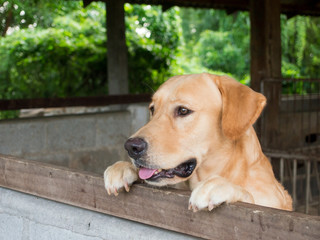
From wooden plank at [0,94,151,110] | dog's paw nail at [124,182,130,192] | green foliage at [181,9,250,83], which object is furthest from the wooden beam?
green foliage at [181,9,250,83]

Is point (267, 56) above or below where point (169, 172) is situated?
above

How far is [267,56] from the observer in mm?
5512

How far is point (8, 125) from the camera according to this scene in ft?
13.7

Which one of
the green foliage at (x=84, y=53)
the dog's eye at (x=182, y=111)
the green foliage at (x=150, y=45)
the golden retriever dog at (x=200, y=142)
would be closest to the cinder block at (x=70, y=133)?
the golden retriever dog at (x=200, y=142)

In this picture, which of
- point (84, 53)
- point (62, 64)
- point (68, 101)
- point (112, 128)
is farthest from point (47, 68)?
point (112, 128)

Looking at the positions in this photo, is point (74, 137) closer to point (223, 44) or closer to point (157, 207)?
point (157, 207)

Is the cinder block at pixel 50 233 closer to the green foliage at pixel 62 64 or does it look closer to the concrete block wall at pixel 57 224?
the concrete block wall at pixel 57 224

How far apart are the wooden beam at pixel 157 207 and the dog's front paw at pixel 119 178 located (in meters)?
0.04

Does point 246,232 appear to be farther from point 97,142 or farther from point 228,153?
point 97,142

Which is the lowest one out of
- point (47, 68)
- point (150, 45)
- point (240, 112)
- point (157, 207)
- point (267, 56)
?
point (157, 207)

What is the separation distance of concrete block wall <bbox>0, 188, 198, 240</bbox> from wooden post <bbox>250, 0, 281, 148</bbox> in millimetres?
3560

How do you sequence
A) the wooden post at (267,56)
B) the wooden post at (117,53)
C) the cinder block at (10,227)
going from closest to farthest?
1. the cinder block at (10,227)
2. the wooden post at (267,56)
3. the wooden post at (117,53)

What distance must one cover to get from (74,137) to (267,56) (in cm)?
248

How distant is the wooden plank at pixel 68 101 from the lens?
466cm
